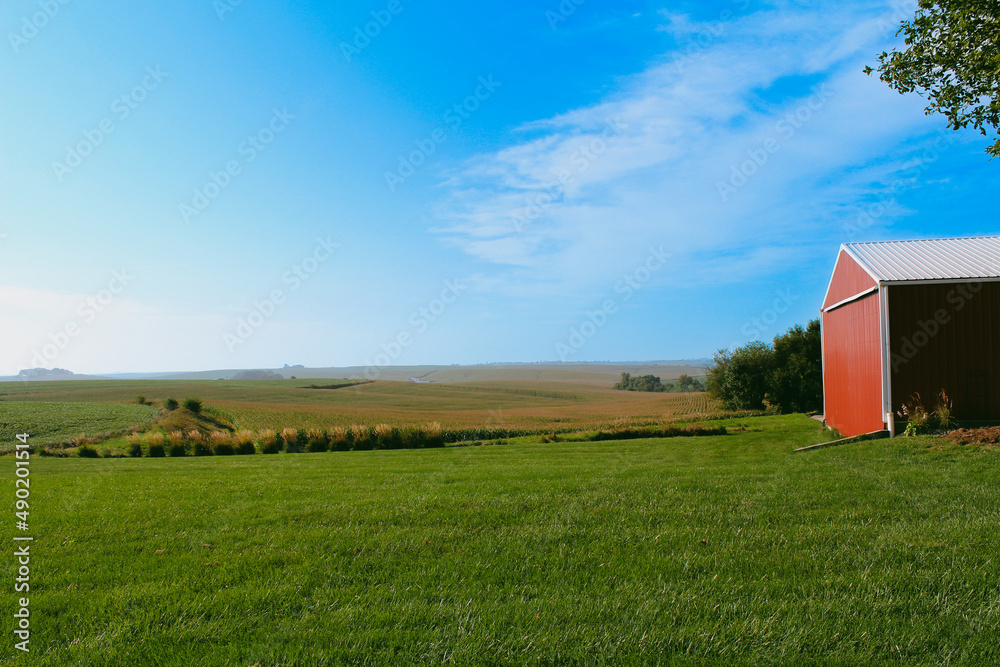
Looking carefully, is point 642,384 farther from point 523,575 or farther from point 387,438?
point 523,575

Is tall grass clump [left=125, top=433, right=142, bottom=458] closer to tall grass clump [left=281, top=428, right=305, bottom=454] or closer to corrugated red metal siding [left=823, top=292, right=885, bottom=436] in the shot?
tall grass clump [left=281, top=428, right=305, bottom=454]

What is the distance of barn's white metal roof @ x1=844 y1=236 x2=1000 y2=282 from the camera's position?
1432 centimetres

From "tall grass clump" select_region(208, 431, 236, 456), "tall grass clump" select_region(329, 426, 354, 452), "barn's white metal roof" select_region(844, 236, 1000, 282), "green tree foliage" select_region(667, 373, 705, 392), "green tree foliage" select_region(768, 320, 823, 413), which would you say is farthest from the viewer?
"green tree foliage" select_region(667, 373, 705, 392)

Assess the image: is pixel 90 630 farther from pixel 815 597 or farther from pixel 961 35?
pixel 961 35

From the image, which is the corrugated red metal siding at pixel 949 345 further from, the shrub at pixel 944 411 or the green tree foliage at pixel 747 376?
the green tree foliage at pixel 747 376

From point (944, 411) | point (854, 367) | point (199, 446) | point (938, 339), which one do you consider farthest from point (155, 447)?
point (938, 339)

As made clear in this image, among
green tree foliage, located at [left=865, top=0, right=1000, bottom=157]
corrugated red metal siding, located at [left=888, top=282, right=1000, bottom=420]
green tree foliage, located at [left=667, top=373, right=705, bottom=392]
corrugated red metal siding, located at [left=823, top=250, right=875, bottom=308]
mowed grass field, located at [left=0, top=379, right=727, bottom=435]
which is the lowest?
mowed grass field, located at [left=0, top=379, right=727, bottom=435]

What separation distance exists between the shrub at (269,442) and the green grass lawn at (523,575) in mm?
14804

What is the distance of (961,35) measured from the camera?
32.6 feet

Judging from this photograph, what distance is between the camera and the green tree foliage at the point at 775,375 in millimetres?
34031

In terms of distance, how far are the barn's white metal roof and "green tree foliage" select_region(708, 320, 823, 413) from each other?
16.9 m

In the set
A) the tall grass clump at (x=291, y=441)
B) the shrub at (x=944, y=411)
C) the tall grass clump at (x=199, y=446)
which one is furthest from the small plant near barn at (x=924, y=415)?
the tall grass clump at (x=199, y=446)

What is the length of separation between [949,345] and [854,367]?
9.71ft

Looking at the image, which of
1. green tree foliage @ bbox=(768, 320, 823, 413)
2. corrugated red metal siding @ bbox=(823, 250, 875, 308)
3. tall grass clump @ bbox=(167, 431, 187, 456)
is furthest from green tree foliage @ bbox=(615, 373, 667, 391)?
tall grass clump @ bbox=(167, 431, 187, 456)
